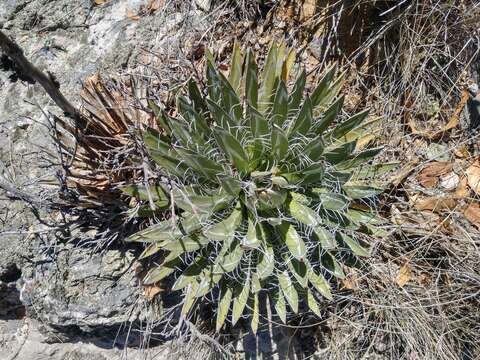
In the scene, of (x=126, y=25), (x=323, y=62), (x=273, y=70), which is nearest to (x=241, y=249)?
(x=273, y=70)

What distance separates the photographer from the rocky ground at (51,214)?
2512 mm

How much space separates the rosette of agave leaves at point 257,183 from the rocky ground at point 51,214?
65cm

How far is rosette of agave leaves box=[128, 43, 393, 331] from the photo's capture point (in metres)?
1.88

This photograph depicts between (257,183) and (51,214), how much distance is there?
1.31 m

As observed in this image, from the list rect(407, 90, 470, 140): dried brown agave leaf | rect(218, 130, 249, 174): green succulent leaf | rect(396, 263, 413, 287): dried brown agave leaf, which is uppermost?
rect(218, 130, 249, 174): green succulent leaf

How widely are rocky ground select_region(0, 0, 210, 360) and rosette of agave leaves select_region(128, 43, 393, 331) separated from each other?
65 cm

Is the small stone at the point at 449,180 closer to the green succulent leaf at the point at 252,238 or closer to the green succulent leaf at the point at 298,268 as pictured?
the green succulent leaf at the point at 298,268

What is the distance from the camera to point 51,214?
8.29ft

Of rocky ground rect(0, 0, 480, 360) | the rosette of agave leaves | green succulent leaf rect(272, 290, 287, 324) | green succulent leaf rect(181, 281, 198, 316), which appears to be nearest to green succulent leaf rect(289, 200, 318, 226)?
the rosette of agave leaves

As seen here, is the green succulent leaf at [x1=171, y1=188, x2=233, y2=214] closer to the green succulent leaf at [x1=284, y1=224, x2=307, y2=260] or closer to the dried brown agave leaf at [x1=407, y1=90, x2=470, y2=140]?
the green succulent leaf at [x1=284, y1=224, x2=307, y2=260]

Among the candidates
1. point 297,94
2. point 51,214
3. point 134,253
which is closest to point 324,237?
point 297,94

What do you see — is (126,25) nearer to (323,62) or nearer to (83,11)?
(83,11)

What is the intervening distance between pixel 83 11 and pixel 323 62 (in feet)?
5.19

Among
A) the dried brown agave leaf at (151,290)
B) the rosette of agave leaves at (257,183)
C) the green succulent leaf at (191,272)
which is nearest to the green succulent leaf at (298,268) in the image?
the rosette of agave leaves at (257,183)
